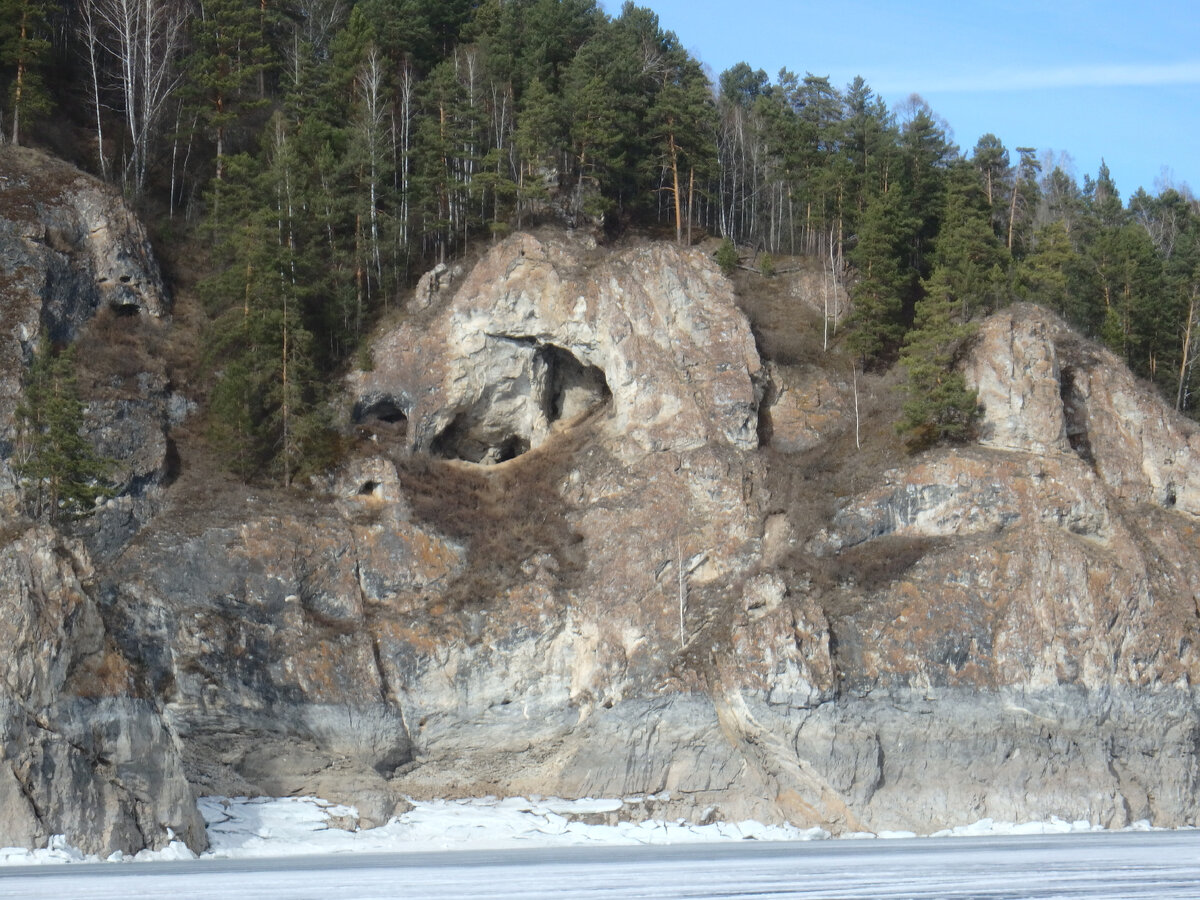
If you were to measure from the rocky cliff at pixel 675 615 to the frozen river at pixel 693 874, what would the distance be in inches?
136

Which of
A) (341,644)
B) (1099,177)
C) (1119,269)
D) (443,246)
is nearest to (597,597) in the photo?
(341,644)

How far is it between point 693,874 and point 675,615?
12.8 metres

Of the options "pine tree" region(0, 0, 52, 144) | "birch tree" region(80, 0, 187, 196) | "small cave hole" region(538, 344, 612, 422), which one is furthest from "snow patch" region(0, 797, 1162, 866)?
"pine tree" region(0, 0, 52, 144)

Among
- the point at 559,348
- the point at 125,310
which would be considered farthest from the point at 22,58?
the point at 559,348

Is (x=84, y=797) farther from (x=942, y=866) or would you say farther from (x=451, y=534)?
(x=942, y=866)

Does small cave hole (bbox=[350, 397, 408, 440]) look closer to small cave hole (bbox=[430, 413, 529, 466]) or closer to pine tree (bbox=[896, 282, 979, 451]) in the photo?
small cave hole (bbox=[430, 413, 529, 466])

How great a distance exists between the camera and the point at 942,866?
75.0ft

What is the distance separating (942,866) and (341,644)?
1703 centimetres

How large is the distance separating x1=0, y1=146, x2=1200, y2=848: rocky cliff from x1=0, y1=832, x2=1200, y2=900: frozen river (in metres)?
3.45

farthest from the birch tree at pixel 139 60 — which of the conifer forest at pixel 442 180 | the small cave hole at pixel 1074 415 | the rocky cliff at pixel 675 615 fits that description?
the small cave hole at pixel 1074 415

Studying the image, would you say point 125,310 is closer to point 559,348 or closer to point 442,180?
point 442,180

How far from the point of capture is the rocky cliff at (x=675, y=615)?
32.1 metres

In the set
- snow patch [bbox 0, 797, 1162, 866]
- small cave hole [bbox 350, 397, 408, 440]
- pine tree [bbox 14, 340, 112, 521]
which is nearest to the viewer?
snow patch [bbox 0, 797, 1162, 866]

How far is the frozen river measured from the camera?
19297mm
